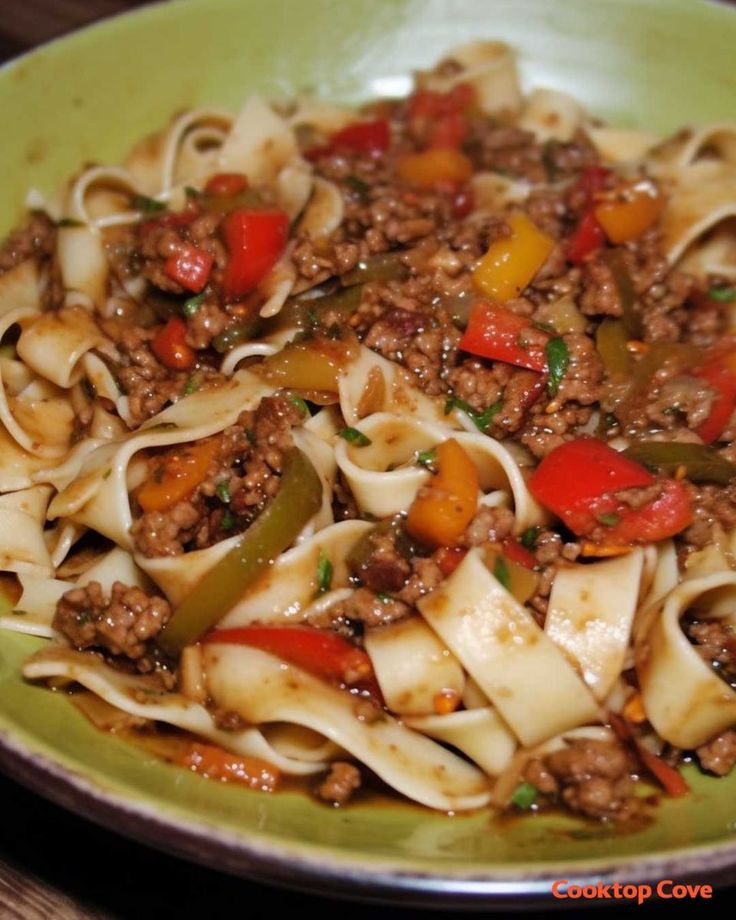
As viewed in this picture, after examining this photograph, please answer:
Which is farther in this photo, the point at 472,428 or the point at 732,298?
the point at 732,298

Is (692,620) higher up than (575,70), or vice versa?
(575,70)

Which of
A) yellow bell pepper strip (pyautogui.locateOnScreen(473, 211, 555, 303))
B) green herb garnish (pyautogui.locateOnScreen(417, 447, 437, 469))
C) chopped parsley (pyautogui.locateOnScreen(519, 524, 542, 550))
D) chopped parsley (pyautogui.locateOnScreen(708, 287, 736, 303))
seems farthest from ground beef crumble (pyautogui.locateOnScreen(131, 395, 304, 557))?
chopped parsley (pyautogui.locateOnScreen(708, 287, 736, 303))

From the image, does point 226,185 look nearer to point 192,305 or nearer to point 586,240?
point 192,305

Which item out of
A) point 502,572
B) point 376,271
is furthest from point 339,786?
point 376,271

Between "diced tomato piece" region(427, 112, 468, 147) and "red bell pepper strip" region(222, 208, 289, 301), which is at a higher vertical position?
"red bell pepper strip" region(222, 208, 289, 301)

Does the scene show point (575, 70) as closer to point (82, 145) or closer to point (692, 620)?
point (82, 145)

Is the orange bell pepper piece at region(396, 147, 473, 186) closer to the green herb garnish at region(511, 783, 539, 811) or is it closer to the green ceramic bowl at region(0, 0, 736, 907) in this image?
the green ceramic bowl at region(0, 0, 736, 907)

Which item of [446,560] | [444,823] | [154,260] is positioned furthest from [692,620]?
[154,260]
